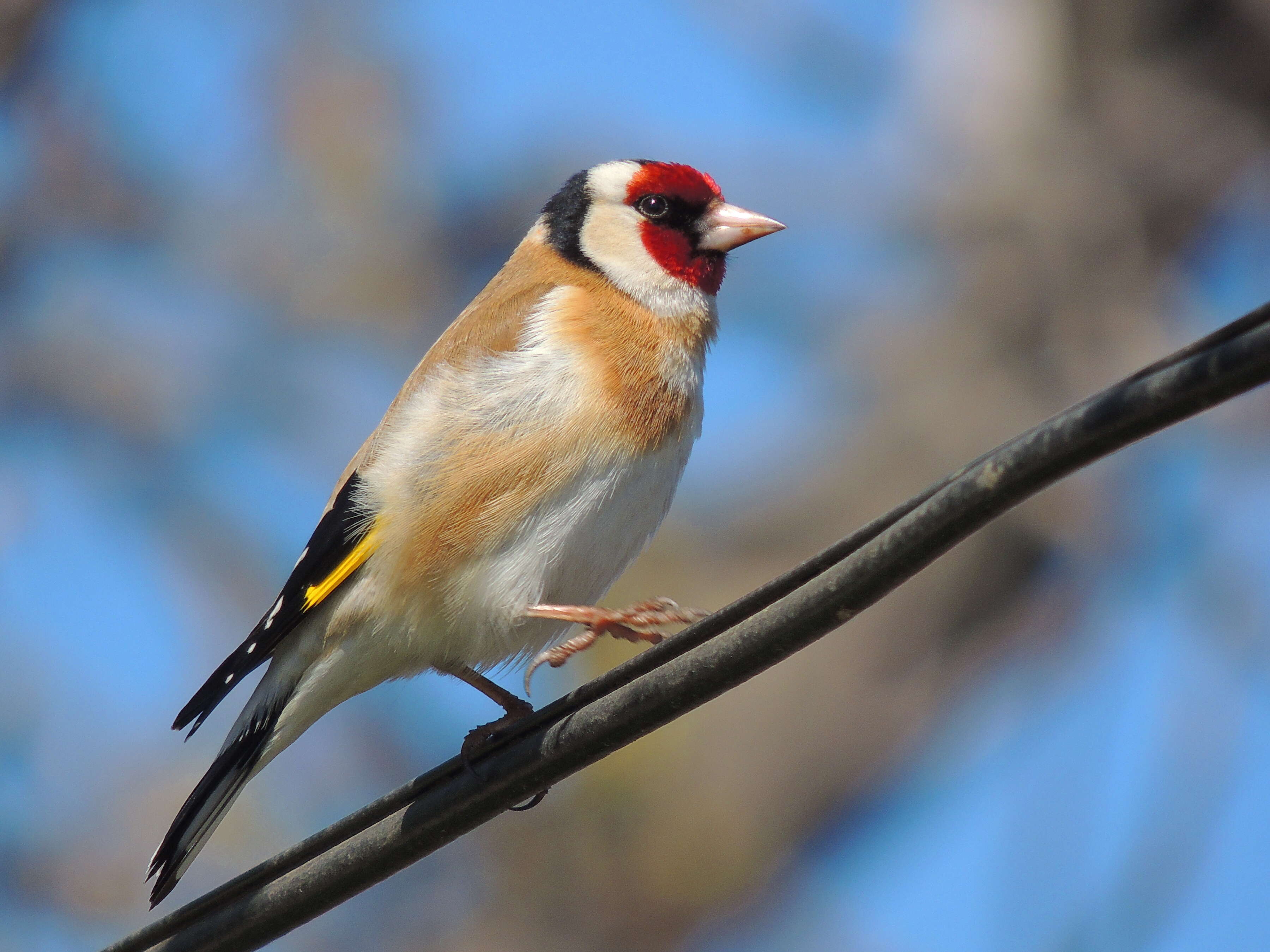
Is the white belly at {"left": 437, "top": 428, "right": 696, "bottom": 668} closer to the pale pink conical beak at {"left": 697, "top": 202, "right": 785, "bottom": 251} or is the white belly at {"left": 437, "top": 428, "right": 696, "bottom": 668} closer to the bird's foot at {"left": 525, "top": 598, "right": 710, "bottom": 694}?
the bird's foot at {"left": 525, "top": 598, "right": 710, "bottom": 694}

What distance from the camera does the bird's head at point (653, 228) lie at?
4836 millimetres

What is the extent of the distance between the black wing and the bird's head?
1170mm

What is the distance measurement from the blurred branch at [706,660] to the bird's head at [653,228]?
85.6 inches

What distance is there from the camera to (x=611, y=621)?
3842 mm

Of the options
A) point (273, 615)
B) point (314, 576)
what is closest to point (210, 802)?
point (273, 615)

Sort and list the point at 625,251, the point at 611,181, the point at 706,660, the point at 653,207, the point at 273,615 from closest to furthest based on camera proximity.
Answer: the point at 706,660 → the point at 273,615 → the point at 625,251 → the point at 653,207 → the point at 611,181

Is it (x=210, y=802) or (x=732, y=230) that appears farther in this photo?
(x=732, y=230)

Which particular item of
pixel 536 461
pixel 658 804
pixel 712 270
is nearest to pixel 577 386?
pixel 536 461

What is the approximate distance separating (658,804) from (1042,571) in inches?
112

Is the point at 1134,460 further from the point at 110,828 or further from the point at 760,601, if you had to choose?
the point at 760,601

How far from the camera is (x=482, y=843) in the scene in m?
8.77

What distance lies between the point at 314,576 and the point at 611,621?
90 centimetres

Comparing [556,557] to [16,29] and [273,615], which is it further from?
[16,29]

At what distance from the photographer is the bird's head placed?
4836mm
